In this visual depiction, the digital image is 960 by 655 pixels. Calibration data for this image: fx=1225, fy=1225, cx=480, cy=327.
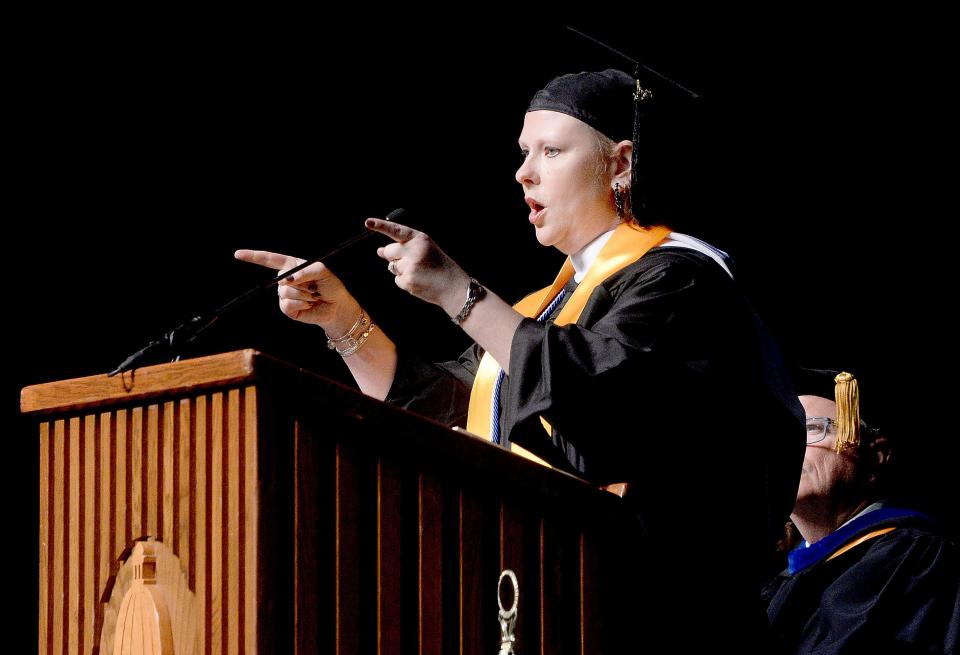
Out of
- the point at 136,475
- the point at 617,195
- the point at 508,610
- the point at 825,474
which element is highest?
the point at 617,195

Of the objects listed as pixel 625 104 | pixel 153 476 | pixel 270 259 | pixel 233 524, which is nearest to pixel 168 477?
pixel 153 476

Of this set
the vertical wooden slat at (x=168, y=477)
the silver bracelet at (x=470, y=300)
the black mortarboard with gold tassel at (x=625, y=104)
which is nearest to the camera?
the vertical wooden slat at (x=168, y=477)

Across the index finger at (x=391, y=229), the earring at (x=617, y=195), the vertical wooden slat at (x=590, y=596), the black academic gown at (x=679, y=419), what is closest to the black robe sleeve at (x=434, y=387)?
the black academic gown at (x=679, y=419)

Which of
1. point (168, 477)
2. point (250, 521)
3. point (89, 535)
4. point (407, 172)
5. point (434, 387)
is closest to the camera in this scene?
point (250, 521)

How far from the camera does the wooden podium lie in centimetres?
136

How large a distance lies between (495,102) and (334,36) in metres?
0.48

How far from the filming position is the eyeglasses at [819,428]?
321 centimetres

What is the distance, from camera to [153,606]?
1429 mm

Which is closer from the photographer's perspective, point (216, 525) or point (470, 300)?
point (216, 525)

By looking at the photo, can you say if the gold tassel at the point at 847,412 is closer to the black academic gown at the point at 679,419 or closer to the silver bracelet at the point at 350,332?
the black academic gown at the point at 679,419

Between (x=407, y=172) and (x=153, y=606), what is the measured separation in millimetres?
2108

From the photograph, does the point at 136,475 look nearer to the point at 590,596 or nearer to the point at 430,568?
the point at 430,568

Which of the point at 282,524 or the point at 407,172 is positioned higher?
the point at 407,172

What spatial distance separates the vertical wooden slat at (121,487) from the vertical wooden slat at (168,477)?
0.24 feet
